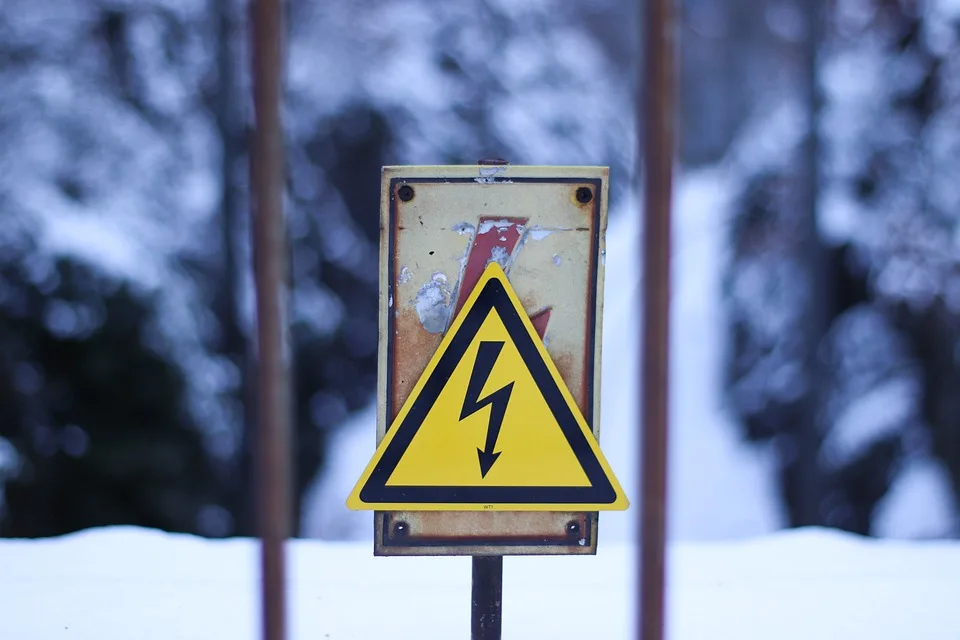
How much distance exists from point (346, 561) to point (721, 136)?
15.9 metres

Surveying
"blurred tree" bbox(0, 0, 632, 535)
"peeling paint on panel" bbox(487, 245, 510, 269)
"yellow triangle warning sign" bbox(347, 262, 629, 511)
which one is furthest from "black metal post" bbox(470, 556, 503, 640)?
"blurred tree" bbox(0, 0, 632, 535)

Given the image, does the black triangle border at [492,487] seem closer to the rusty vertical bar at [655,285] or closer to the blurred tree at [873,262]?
the rusty vertical bar at [655,285]

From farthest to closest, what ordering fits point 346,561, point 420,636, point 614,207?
point 614,207, point 346,561, point 420,636

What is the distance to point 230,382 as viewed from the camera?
5.90 meters

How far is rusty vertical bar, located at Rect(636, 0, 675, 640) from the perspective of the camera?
0.91 m

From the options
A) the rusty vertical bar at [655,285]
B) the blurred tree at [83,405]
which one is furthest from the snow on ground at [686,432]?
the rusty vertical bar at [655,285]

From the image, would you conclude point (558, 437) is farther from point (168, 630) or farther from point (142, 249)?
point (142, 249)

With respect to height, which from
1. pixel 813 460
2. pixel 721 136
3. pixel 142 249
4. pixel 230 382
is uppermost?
pixel 721 136

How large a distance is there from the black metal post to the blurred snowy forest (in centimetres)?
360

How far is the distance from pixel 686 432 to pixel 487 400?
798 cm

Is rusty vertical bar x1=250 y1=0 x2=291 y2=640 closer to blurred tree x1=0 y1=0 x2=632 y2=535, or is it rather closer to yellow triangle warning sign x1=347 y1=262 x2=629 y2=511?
yellow triangle warning sign x1=347 y1=262 x2=629 y2=511

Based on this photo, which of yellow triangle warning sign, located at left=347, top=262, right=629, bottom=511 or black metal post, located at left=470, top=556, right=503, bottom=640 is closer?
yellow triangle warning sign, located at left=347, top=262, right=629, bottom=511

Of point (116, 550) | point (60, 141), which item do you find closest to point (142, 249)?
point (60, 141)

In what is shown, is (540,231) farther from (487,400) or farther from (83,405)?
(83,405)
